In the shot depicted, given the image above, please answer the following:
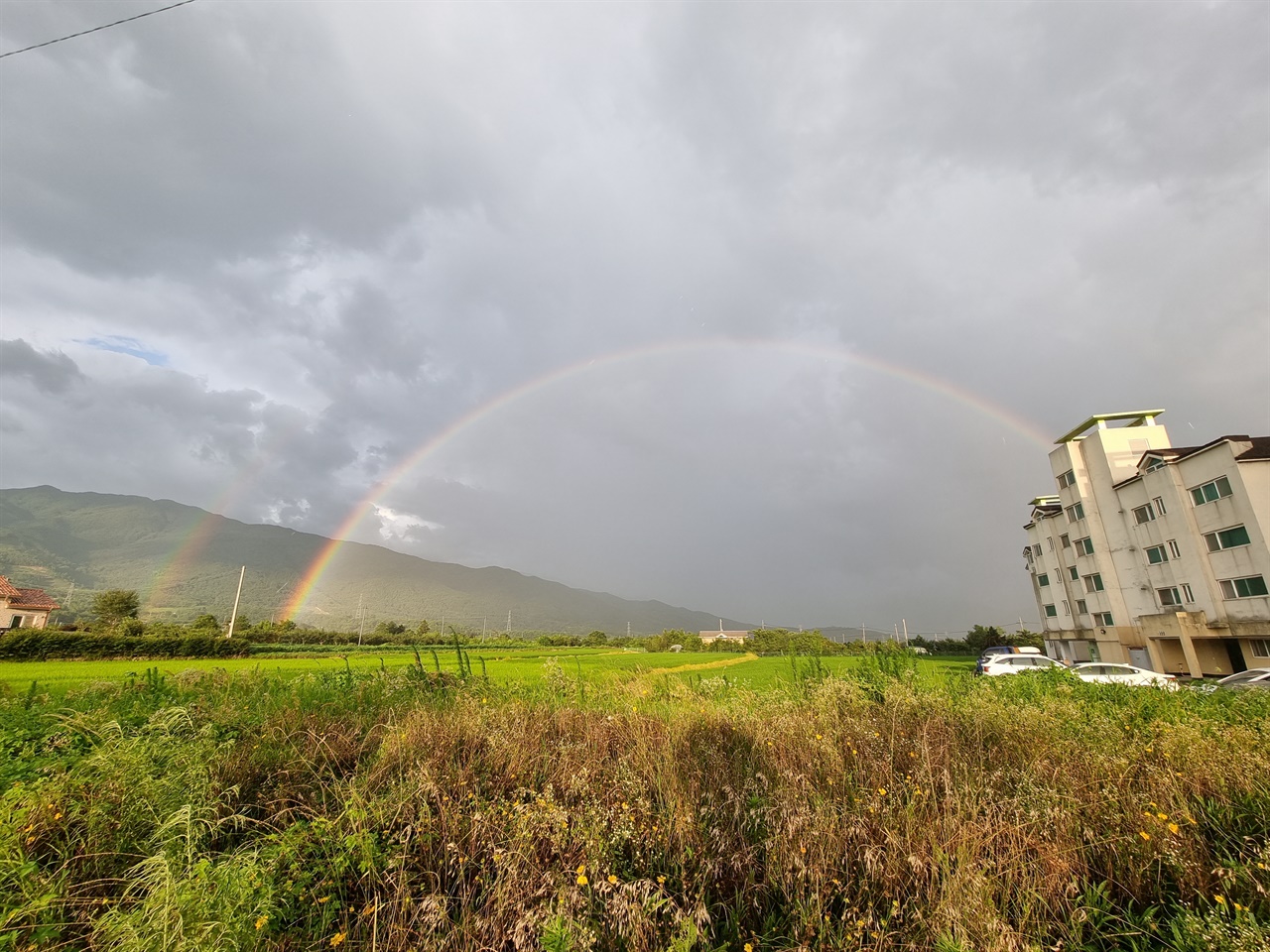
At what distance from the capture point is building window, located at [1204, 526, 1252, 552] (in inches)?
1313

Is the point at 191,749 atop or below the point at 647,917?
atop

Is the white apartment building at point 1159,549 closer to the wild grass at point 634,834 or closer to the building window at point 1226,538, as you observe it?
the building window at point 1226,538

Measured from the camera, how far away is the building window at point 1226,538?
1313 inches

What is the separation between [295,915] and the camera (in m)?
3.55

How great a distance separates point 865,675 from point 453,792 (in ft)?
26.7

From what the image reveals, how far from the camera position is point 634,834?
4102 mm

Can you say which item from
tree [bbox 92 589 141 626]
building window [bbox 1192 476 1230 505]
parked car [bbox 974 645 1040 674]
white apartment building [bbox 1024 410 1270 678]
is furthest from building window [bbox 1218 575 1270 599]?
tree [bbox 92 589 141 626]

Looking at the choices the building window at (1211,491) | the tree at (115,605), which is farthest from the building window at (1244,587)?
the tree at (115,605)

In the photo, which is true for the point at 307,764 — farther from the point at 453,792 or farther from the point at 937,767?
the point at 937,767

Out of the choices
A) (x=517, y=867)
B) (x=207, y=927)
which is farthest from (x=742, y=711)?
(x=207, y=927)

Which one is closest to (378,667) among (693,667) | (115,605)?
(693,667)

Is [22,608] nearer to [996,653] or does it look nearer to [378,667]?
[378,667]

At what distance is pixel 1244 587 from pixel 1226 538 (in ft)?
9.90

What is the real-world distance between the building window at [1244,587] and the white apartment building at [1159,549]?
2.4 inches
